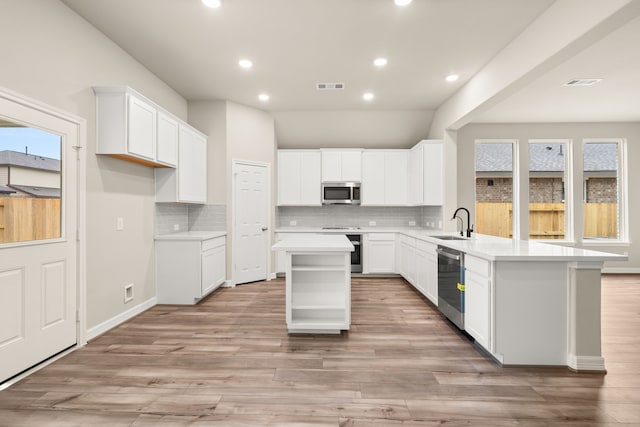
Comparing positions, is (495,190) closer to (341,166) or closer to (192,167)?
(341,166)

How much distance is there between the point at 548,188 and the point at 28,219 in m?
7.87

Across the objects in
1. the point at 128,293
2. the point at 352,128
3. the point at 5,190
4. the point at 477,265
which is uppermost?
the point at 352,128

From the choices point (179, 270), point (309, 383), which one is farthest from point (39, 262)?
point (309, 383)

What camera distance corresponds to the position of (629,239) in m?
6.21

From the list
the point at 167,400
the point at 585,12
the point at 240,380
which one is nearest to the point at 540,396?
the point at 240,380

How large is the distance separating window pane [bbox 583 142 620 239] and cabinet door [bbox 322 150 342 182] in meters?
4.87

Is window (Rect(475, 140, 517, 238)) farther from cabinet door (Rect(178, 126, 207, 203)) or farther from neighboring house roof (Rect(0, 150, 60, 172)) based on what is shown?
neighboring house roof (Rect(0, 150, 60, 172))

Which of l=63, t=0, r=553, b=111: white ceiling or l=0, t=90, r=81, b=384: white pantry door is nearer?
l=0, t=90, r=81, b=384: white pantry door

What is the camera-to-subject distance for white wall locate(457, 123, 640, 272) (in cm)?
618

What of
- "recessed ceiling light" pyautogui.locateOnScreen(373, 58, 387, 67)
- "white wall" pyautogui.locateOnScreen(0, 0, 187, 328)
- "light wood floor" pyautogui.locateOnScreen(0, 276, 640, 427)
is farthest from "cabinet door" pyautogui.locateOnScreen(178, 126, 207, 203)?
"recessed ceiling light" pyautogui.locateOnScreen(373, 58, 387, 67)

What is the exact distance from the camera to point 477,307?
2.88m

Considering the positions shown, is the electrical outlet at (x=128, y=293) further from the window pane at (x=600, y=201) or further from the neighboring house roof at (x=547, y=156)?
the window pane at (x=600, y=201)

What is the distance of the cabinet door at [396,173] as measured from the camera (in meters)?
6.29

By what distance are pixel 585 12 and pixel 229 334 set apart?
4146mm
